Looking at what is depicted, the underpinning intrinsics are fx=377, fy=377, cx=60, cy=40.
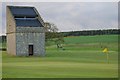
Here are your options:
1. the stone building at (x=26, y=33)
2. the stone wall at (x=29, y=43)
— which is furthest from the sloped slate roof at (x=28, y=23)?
the stone wall at (x=29, y=43)

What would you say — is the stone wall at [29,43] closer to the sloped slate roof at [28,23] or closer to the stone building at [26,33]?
the stone building at [26,33]

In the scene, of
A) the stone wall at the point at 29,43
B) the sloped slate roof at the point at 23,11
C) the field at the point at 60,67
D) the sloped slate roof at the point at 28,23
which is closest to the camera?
the field at the point at 60,67

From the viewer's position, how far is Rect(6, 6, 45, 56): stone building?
65562mm

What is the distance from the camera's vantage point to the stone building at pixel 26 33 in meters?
65.6

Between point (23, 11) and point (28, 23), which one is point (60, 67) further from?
point (23, 11)

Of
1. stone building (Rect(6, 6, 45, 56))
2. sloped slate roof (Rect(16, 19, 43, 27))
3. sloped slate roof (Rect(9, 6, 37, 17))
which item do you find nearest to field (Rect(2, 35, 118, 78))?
stone building (Rect(6, 6, 45, 56))

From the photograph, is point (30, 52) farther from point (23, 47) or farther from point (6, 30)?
point (6, 30)

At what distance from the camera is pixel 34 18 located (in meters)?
69.4

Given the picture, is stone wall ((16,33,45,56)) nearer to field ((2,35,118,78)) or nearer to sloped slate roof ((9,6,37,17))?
sloped slate roof ((9,6,37,17))

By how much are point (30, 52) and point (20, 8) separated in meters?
9.57

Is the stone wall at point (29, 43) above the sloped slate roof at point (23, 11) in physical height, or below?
below

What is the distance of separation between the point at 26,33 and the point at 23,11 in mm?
5885

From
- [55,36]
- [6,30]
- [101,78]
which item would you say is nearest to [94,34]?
[55,36]

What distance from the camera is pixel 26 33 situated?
66.0m
